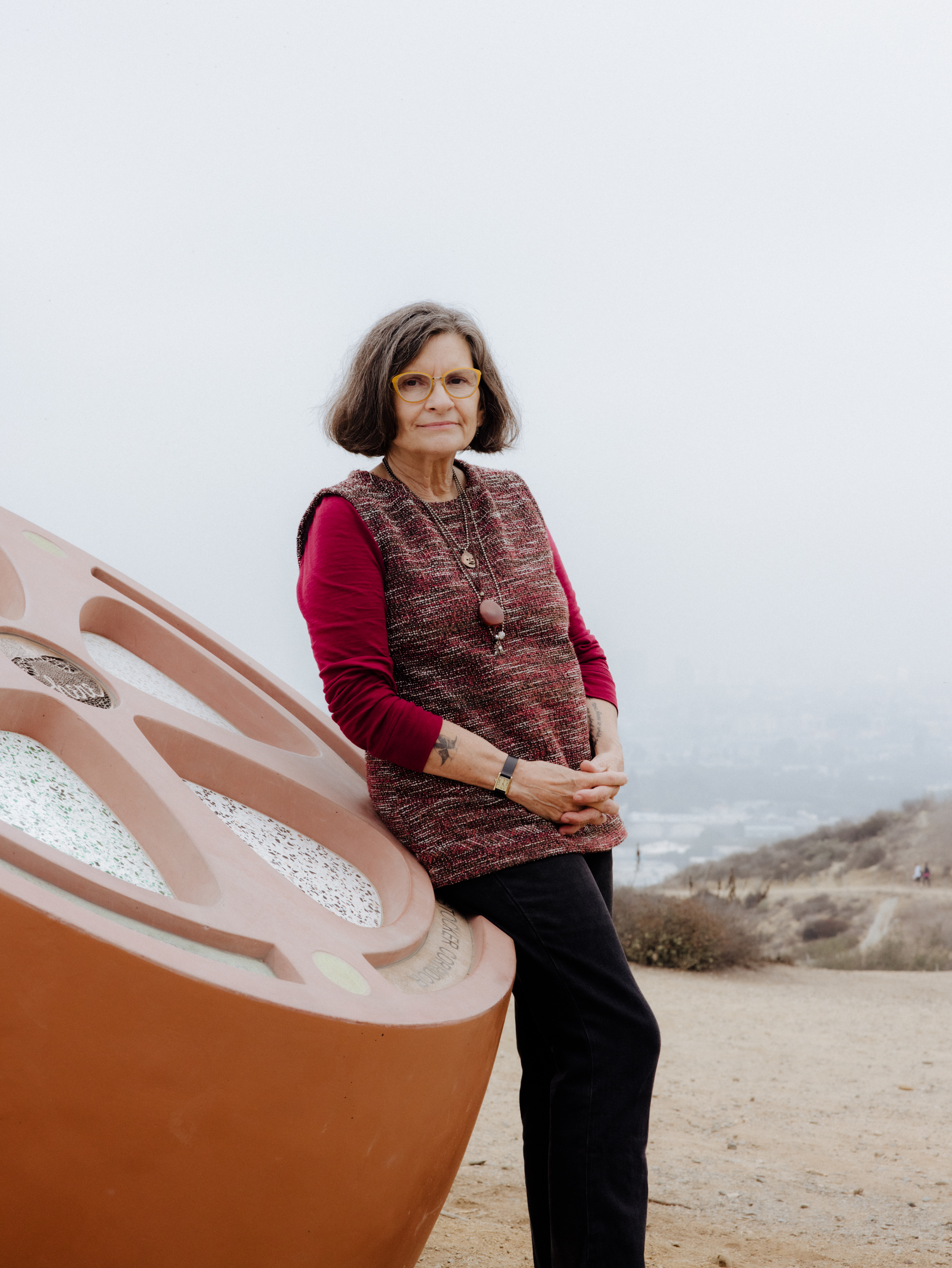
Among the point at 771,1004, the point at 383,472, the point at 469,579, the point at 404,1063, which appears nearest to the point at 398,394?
the point at 383,472

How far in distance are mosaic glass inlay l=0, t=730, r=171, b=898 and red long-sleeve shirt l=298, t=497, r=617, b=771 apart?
47 cm

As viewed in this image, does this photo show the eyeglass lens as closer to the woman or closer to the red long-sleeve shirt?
the woman

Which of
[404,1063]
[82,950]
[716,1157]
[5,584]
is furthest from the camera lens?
[716,1157]

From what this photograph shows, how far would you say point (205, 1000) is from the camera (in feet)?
4.95

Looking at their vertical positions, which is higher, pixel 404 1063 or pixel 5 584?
pixel 5 584

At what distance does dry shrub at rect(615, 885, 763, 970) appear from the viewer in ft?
30.1

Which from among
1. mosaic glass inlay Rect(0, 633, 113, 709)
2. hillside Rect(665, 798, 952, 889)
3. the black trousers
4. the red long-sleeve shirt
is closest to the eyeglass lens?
the red long-sleeve shirt

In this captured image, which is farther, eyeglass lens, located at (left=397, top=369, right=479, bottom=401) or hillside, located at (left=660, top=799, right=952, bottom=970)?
hillside, located at (left=660, top=799, right=952, bottom=970)

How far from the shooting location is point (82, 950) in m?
1.43

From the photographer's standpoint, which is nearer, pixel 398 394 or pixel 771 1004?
pixel 398 394

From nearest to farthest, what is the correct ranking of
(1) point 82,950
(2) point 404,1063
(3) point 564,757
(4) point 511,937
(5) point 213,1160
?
(1) point 82,950 → (5) point 213,1160 → (2) point 404,1063 → (4) point 511,937 → (3) point 564,757

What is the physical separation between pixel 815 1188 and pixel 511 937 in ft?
8.08

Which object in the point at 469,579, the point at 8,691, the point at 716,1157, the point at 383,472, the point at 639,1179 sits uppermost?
the point at 383,472

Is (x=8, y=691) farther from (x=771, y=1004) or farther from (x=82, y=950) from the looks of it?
(x=771, y=1004)
